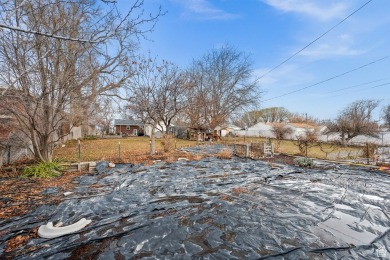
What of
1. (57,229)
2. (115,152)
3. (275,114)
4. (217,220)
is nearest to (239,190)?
(217,220)

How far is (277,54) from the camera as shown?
14.9m

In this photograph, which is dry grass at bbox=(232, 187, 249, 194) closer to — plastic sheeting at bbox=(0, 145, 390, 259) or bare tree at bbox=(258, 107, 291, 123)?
plastic sheeting at bbox=(0, 145, 390, 259)

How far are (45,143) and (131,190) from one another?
482cm

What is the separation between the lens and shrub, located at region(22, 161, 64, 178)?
6.05 metres

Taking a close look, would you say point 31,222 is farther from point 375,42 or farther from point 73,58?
point 375,42

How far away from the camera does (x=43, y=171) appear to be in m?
6.26

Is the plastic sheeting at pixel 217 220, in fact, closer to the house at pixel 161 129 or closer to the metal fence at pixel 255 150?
the metal fence at pixel 255 150

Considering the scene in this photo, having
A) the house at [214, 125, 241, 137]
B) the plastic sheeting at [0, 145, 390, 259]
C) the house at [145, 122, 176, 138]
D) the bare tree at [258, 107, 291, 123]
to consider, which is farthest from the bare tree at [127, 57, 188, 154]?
the bare tree at [258, 107, 291, 123]

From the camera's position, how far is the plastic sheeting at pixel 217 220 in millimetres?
2383

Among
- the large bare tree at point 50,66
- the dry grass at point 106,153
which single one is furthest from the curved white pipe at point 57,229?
the dry grass at point 106,153

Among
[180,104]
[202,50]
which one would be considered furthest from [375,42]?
[202,50]

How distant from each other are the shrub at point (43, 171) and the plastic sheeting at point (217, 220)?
155 cm

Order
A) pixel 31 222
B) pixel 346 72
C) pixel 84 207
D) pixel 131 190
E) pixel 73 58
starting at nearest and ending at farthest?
pixel 31 222 → pixel 84 207 → pixel 131 190 → pixel 73 58 → pixel 346 72

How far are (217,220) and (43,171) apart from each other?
6191 millimetres
